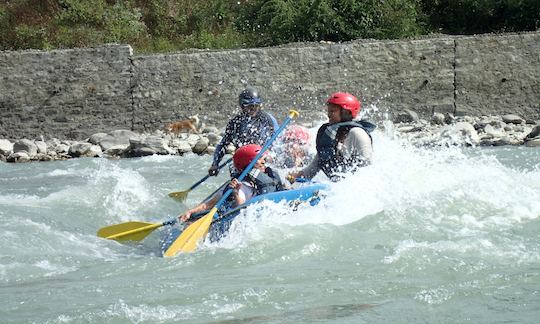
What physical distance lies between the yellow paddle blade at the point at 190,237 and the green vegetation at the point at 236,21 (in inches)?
481

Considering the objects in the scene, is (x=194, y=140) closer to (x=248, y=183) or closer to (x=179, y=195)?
(x=179, y=195)

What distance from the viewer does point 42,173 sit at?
1386 cm

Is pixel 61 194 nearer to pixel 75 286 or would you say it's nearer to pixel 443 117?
pixel 75 286

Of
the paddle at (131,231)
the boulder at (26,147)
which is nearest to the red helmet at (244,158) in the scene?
the paddle at (131,231)

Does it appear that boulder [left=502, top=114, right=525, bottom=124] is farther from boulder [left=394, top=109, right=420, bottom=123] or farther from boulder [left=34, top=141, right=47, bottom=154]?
boulder [left=34, top=141, right=47, bottom=154]

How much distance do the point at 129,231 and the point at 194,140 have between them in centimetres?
804

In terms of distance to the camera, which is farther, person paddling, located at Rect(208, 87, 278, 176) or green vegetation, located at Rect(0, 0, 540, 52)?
green vegetation, located at Rect(0, 0, 540, 52)

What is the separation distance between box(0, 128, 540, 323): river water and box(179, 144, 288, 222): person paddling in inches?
11.9

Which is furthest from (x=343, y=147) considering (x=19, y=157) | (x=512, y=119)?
(x=512, y=119)

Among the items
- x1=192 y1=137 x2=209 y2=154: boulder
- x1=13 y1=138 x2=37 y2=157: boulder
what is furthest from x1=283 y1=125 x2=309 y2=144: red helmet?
x1=13 y1=138 x2=37 y2=157: boulder

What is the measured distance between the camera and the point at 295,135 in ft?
33.0

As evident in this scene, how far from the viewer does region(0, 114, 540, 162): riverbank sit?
15500 millimetres

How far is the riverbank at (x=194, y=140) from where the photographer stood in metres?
15.5

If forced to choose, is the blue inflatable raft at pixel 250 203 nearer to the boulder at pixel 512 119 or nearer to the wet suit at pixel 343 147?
the wet suit at pixel 343 147
